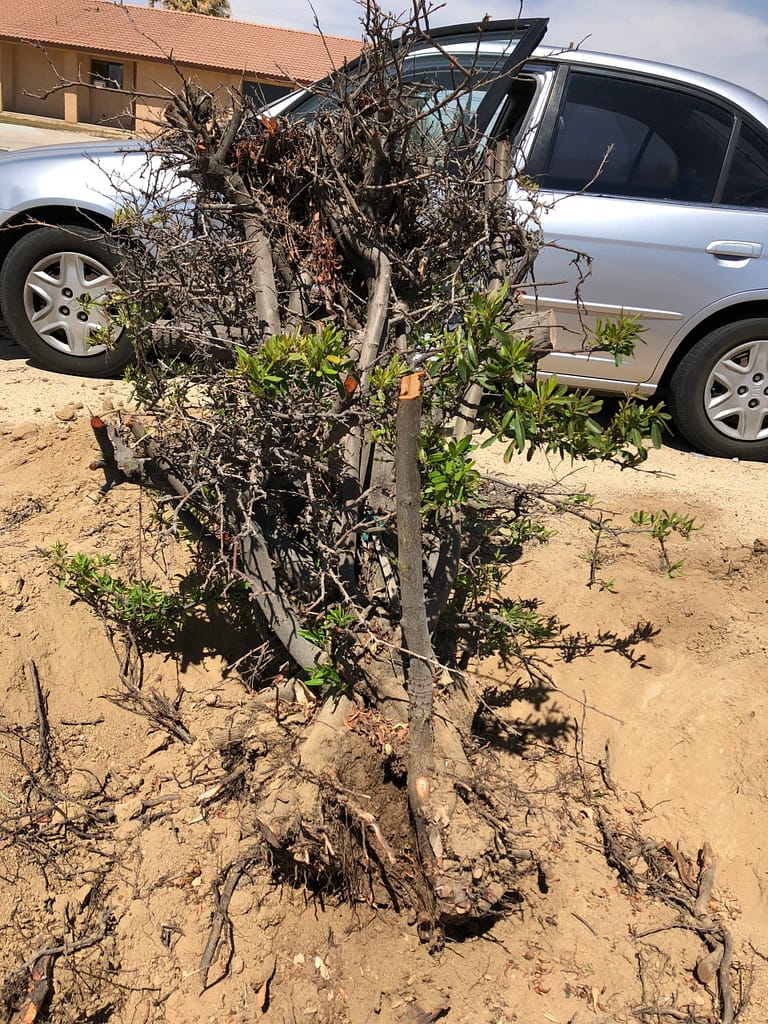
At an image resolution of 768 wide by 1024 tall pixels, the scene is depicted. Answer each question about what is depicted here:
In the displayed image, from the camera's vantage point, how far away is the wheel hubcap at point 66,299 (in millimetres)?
5070

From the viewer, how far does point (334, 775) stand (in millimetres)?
2646

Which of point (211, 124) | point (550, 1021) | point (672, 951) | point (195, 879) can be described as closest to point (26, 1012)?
point (195, 879)

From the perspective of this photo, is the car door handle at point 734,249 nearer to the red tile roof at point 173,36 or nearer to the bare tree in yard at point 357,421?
the bare tree in yard at point 357,421

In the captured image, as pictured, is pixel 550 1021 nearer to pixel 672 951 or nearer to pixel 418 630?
pixel 672 951

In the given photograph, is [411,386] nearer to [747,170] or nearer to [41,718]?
Result: [41,718]

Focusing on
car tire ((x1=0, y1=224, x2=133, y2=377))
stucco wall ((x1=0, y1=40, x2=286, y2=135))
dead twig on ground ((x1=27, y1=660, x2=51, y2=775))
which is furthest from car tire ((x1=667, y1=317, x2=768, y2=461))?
stucco wall ((x1=0, y1=40, x2=286, y2=135))

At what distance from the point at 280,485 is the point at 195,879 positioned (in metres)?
1.41

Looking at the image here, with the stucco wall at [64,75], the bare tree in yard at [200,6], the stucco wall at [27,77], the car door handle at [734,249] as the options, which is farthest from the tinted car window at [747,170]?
the bare tree in yard at [200,6]

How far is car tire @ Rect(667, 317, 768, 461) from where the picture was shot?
17.7 feet

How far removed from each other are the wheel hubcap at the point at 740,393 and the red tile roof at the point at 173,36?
2435 cm

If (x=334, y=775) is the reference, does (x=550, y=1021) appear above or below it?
below

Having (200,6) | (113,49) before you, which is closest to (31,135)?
(113,49)

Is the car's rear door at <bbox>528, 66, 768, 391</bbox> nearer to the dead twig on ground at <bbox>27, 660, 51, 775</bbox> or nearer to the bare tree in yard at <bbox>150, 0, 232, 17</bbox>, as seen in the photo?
the dead twig on ground at <bbox>27, 660, 51, 775</bbox>

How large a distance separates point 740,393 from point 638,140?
1855mm
